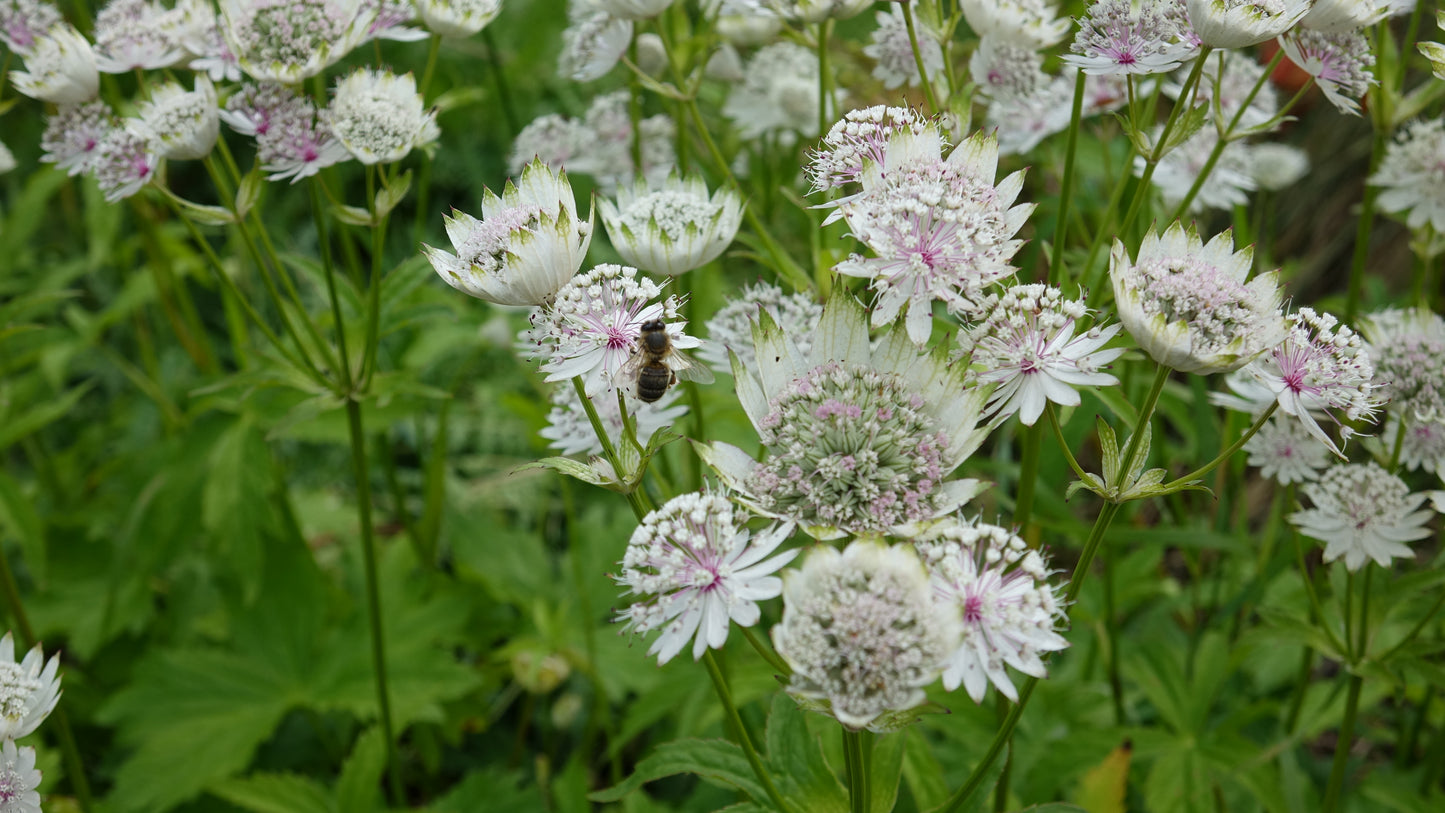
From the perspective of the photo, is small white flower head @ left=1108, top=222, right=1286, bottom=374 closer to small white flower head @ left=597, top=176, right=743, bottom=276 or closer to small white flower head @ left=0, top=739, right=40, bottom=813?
small white flower head @ left=597, top=176, right=743, bottom=276

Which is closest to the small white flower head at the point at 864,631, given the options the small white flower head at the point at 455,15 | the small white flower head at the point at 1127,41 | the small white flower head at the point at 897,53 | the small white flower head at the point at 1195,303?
the small white flower head at the point at 1195,303

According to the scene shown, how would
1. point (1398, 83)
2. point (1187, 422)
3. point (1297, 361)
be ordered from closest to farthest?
point (1297, 361)
point (1398, 83)
point (1187, 422)

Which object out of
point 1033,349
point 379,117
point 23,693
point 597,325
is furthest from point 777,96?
point 23,693

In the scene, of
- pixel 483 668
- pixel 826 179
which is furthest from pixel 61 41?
pixel 483 668

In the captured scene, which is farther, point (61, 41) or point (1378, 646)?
point (1378, 646)

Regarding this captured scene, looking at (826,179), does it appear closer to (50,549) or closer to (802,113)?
(802,113)

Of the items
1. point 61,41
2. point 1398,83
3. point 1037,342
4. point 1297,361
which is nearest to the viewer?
point 1037,342

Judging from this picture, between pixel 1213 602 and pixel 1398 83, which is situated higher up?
pixel 1398 83
